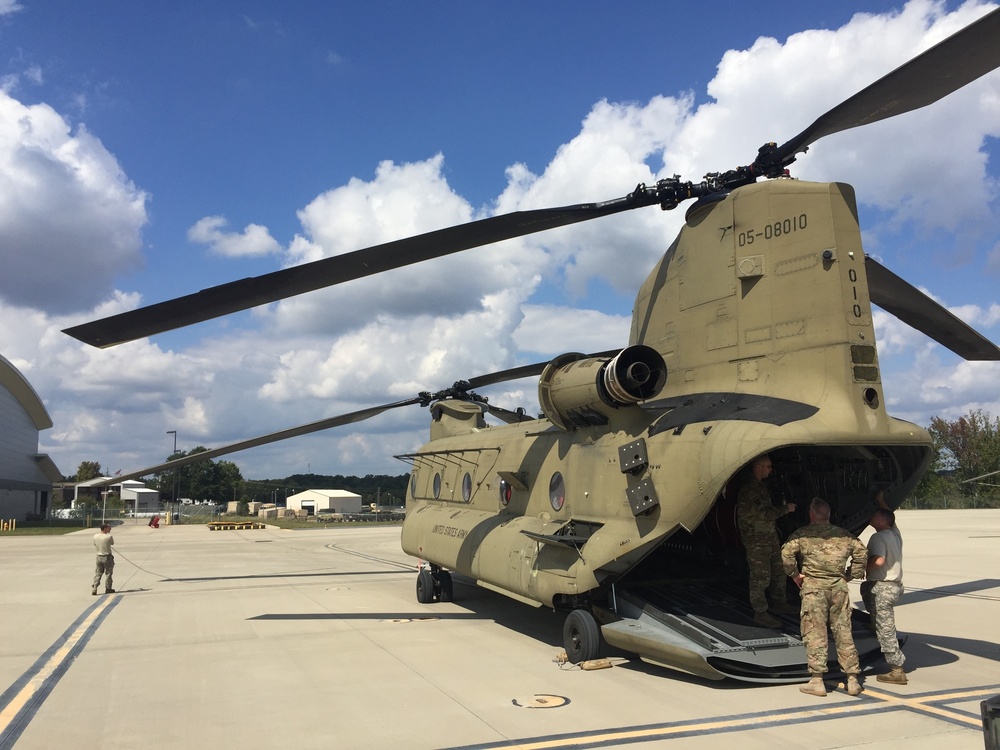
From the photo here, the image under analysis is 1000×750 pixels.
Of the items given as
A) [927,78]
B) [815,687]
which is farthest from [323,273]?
[815,687]

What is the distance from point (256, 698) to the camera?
6.93 m

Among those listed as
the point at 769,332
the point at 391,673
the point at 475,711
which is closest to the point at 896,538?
the point at 769,332

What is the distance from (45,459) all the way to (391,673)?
7018cm

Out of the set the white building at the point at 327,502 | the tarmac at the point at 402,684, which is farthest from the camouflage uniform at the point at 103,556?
the white building at the point at 327,502

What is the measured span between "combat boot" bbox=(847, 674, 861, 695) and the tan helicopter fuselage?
1900 mm

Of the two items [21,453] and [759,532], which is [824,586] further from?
[21,453]

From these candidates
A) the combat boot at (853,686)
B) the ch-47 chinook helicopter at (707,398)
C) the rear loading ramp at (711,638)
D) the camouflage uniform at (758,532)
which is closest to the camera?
the combat boot at (853,686)

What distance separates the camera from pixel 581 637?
787 centimetres

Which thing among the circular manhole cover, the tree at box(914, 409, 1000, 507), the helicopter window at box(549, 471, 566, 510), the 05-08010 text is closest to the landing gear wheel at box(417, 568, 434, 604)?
the helicopter window at box(549, 471, 566, 510)

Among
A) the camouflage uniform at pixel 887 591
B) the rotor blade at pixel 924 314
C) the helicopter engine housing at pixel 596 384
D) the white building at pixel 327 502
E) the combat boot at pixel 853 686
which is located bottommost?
the white building at pixel 327 502

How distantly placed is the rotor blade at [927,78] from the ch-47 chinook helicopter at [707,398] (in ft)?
0.10

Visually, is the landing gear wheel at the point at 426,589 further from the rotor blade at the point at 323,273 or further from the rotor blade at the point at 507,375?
the rotor blade at the point at 323,273

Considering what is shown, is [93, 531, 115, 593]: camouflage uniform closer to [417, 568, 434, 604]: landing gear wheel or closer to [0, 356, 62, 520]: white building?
[417, 568, 434, 604]: landing gear wheel

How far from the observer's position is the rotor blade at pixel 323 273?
289 inches
